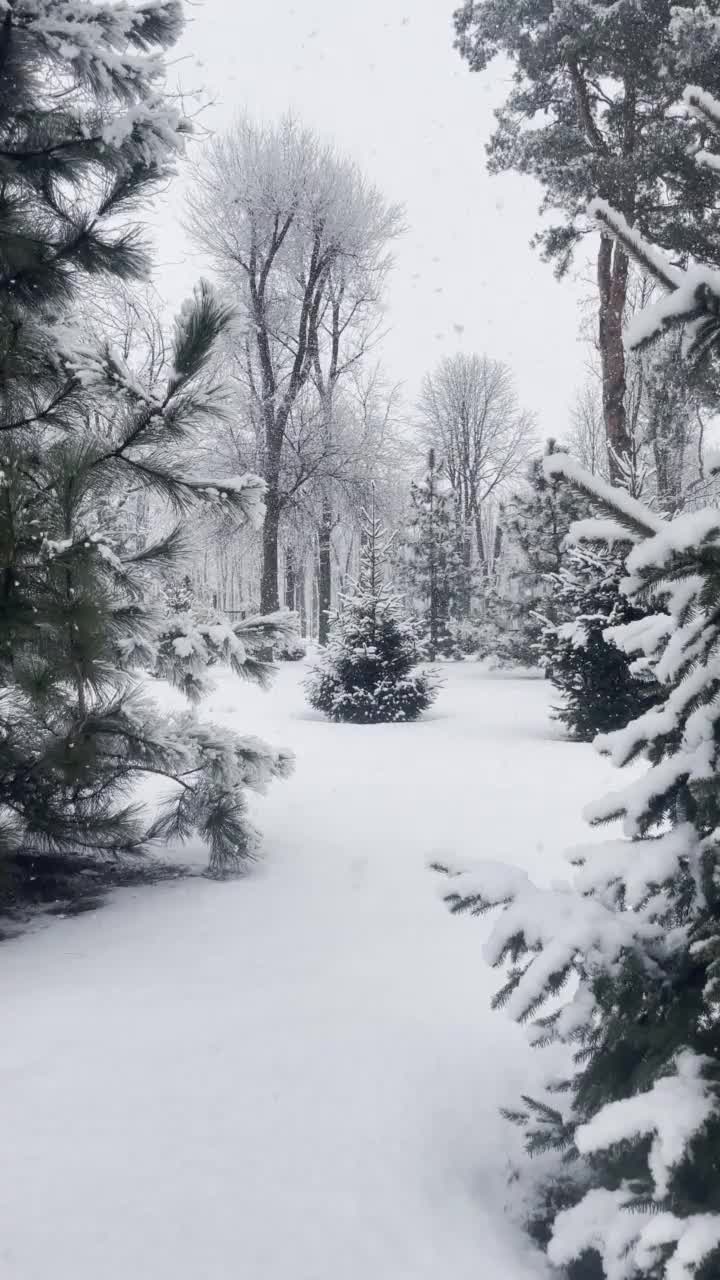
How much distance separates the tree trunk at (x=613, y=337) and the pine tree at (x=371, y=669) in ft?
17.8

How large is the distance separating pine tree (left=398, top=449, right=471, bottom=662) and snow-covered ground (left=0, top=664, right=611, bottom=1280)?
19215 mm

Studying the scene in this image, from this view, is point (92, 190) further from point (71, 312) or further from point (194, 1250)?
point (194, 1250)

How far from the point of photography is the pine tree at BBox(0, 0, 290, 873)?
277 cm

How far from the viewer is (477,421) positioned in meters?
32.0

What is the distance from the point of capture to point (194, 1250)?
4.79 ft

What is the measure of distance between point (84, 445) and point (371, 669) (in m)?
7.54

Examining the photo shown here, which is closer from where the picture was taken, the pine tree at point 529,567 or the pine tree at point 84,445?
the pine tree at point 84,445

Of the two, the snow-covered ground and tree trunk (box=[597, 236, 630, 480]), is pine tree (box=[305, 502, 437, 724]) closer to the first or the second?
tree trunk (box=[597, 236, 630, 480])

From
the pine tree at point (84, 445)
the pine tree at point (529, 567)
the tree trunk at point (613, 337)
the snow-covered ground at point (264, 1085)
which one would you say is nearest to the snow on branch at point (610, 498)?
the snow-covered ground at point (264, 1085)

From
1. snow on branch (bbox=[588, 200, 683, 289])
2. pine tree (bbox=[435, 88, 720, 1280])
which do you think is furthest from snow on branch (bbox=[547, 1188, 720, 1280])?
snow on branch (bbox=[588, 200, 683, 289])

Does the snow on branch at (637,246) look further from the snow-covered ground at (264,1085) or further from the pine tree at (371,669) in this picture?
the pine tree at (371,669)

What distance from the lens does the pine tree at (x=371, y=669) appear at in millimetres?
9984

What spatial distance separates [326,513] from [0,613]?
1697cm

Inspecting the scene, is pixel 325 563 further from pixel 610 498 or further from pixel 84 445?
pixel 610 498
